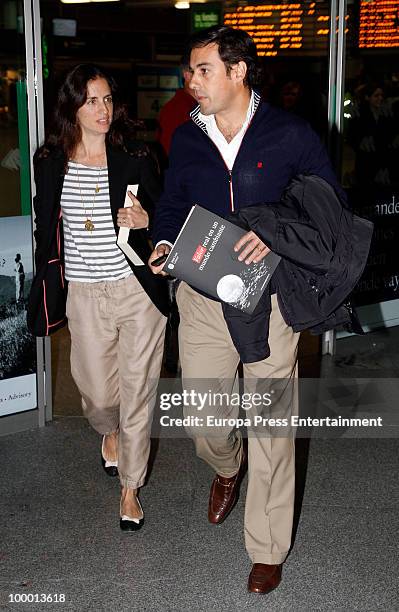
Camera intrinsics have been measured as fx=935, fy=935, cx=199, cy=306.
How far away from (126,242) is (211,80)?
2.63ft

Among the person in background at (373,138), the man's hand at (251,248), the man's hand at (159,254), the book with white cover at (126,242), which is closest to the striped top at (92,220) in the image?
the book with white cover at (126,242)

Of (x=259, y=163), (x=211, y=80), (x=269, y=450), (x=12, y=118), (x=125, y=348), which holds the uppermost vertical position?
(x=211, y=80)

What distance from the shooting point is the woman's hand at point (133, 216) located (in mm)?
3885

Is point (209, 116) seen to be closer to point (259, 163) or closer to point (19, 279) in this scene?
point (259, 163)

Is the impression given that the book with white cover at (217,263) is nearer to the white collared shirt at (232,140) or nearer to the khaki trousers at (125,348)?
the white collared shirt at (232,140)

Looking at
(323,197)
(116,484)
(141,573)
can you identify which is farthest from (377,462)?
(323,197)

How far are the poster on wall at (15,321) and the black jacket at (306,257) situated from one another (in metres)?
1.99

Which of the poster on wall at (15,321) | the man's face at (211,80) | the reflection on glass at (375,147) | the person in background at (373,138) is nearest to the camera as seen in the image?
the man's face at (211,80)

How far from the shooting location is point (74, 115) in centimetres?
403

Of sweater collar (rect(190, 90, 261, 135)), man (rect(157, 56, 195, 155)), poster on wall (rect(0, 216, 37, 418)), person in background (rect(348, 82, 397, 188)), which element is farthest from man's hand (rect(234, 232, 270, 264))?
person in background (rect(348, 82, 397, 188))

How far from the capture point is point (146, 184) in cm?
415

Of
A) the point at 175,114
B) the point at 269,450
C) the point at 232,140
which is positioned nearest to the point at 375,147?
the point at 175,114

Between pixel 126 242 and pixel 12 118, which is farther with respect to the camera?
pixel 12 118

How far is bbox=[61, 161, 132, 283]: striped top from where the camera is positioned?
4.04 meters
